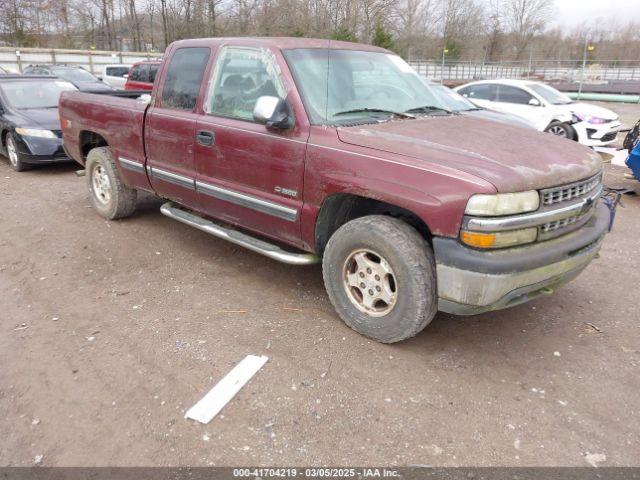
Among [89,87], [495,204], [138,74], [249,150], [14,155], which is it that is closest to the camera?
[495,204]

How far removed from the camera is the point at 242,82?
400 cm

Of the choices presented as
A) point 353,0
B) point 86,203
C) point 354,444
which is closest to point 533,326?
point 354,444

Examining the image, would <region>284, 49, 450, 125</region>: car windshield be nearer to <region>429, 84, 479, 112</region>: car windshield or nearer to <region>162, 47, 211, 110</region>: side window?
<region>162, 47, 211, 110</region>: side window

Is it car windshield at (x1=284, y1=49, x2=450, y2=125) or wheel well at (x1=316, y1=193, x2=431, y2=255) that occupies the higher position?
car windshield at (x1=284, y1=49, x2=450, y2=125)

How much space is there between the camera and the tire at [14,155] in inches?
323

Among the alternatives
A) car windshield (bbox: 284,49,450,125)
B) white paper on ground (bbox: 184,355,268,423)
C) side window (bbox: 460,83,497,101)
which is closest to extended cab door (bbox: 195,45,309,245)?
car windshield (bbox: 284,49,450,125)

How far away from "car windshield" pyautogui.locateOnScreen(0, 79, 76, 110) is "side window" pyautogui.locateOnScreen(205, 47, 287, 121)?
625 cm

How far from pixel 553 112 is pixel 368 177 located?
9.61 meters

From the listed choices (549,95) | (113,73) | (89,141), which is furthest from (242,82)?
(113,73)

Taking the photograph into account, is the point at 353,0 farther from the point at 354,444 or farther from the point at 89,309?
the point at 354,444

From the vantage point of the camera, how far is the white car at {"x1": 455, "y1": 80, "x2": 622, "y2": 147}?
1102cm

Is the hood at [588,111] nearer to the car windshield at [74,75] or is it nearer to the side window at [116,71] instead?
the car windshield at [74,75]

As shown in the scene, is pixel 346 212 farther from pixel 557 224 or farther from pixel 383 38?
pixel 383 38

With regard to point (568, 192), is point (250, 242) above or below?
below
